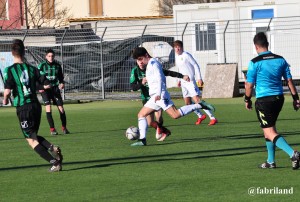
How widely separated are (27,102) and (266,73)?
3468mm

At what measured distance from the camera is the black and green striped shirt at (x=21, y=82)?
43.6 ft

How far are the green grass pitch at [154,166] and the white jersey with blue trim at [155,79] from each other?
3.21 feet

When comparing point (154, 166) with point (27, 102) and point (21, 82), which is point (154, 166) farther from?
point (21, 82)

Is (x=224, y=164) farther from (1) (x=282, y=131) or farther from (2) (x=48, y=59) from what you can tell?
(2) (x=48, y=59)

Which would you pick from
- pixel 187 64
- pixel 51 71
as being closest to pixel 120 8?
pixel 187 64

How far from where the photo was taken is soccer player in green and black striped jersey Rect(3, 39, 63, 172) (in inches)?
520

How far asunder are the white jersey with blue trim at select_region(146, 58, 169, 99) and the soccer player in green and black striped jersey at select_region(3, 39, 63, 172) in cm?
333

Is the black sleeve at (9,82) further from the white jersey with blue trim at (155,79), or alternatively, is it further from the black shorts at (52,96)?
the black shorts at (52,96)

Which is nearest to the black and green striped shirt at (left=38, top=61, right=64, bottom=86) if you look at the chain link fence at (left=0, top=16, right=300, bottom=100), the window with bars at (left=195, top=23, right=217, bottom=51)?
the chain link fence at (left=0, top=16, right=300, bottom=100)

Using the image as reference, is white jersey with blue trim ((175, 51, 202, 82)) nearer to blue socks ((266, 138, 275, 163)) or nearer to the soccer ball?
the soccer ball

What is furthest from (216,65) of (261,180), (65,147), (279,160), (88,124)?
(261,180)

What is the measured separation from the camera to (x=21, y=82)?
13.3m

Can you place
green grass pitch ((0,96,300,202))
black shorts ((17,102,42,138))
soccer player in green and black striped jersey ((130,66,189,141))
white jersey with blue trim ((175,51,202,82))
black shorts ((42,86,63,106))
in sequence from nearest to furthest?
green grass pitch ((0,96,300,202)) → black shorts ((17,102,42,138)) → soccer player in green and black striped jersey ((130,66,189,141)) → black shorts ((42,86,63,106)) → white jersey with blue trim ((175,51,202,82))

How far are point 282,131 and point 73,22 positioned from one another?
2822cm
